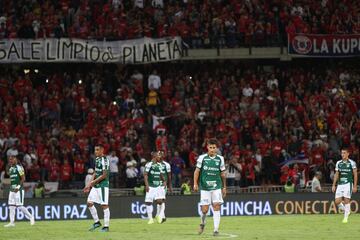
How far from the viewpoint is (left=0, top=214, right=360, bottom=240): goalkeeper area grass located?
74.3 feet

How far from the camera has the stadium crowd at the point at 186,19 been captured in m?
43.7

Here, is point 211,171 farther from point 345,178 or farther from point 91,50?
point 91,50

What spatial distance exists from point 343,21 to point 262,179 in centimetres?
1067

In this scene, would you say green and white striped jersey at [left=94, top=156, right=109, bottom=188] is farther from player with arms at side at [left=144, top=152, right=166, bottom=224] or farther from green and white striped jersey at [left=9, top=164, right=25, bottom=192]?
player with arms at side at [left=144, top=152, right=166, bottom=224]

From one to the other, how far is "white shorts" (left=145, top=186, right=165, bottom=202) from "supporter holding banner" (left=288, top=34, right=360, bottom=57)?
15559mm

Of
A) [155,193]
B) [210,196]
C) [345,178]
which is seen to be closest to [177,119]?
[155,193]

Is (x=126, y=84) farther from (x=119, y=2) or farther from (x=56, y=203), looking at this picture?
(x=56, y=203)

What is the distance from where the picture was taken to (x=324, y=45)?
44.3 m

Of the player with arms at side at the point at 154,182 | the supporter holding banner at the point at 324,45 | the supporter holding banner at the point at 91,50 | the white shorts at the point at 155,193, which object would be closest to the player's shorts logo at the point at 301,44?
the supporter holding banner at the point at 324,45

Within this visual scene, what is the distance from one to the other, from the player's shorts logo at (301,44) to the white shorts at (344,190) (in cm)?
1526

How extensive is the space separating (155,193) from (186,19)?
16.1 m

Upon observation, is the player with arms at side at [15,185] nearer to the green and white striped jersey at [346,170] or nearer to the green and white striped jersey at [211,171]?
the green and white striped jersey at [211,171]

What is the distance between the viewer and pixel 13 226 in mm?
28344

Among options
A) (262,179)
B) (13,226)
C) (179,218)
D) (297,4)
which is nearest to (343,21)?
(297,4)
